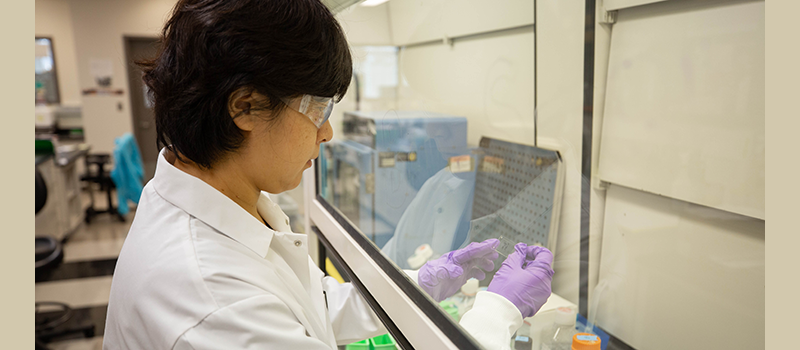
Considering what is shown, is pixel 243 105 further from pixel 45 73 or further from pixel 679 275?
pixel 45 73

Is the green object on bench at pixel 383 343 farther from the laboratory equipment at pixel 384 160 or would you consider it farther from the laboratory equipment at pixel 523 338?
the laboratory equipment at pixel 523 338

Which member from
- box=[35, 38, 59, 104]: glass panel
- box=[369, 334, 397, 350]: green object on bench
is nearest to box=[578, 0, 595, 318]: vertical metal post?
box=[369, 334, 397, 350]: green object on bench

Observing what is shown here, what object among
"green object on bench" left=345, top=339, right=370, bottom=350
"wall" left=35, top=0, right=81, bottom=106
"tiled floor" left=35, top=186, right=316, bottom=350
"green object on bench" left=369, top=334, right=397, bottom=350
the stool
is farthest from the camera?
"wall" left=35, top=0, right=81, bottom=106

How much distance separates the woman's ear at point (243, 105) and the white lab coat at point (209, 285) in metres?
0.12

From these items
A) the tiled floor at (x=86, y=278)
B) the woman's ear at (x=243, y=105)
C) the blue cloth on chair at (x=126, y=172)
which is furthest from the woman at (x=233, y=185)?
the blue cloth on chair at (x=126, y=172)

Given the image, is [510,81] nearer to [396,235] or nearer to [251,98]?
[396,235]

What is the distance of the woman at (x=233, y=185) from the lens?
66 cm

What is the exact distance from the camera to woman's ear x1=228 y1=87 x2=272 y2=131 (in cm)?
73

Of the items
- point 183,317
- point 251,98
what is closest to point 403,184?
point 251,98

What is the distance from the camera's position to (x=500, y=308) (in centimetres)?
84

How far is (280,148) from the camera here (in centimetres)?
81

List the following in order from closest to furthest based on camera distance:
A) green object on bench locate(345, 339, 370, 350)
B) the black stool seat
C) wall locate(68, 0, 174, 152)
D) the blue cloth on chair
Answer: green object on bench locate(345, 339, 370, 350) → the black stool seat → the blue cloth on chair → wall locate(68, 0, 174, 152)

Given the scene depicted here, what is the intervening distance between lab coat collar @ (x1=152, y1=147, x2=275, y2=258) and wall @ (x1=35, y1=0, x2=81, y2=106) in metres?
7.53

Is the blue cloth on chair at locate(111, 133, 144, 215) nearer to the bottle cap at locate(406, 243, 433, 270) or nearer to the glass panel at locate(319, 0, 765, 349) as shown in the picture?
the glass panel at locate(319, 0, 765, 349)
